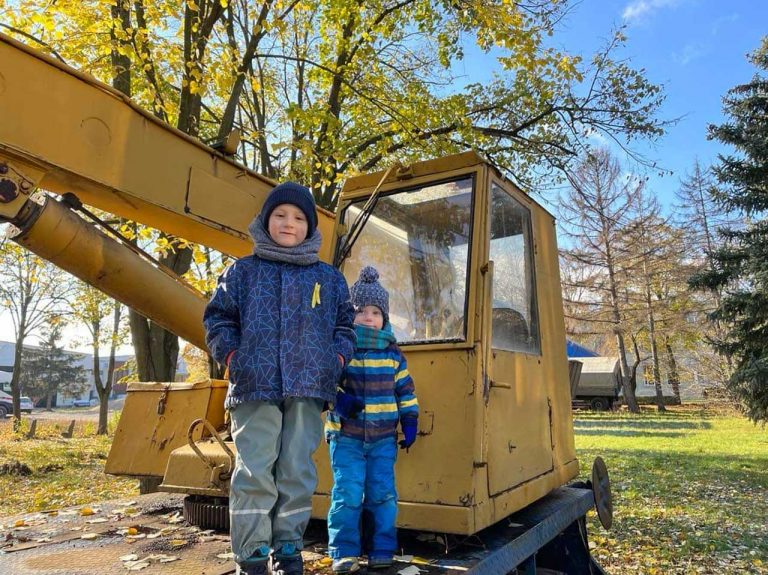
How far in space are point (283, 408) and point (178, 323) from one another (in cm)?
141

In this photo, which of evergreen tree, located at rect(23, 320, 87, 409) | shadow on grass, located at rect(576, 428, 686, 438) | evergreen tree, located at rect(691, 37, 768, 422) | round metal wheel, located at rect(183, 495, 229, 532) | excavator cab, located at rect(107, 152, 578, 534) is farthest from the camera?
evergreen tree, located at rect(23, 320, 87, 409)

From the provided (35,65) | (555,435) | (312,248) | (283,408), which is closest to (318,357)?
(283,408)

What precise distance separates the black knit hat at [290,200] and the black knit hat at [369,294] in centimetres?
42

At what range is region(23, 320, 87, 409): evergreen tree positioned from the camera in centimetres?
4685

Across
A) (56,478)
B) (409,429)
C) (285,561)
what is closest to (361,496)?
(409,429)

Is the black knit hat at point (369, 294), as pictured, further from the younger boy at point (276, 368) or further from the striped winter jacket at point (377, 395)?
the younger boy at point (276, 368)

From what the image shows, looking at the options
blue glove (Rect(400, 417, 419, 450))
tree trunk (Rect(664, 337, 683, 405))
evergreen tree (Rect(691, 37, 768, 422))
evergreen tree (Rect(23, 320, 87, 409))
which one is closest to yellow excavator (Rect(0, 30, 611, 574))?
blue glove (Rect(400, 417, 419, 450))

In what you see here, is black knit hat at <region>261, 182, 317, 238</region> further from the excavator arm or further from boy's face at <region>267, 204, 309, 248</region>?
the excavator arm

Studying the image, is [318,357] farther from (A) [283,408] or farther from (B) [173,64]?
(B) [173,64]

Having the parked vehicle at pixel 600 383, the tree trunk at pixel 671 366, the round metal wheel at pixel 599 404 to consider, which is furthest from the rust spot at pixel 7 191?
the tree trunk at pixel 671 366

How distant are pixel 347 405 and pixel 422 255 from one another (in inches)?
46.1

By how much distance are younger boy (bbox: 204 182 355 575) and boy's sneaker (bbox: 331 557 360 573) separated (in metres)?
0.25

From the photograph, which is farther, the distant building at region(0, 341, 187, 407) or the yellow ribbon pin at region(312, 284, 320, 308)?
the distant building at region(0, 341, 187, 407)

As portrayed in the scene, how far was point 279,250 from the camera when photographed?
2.24m
